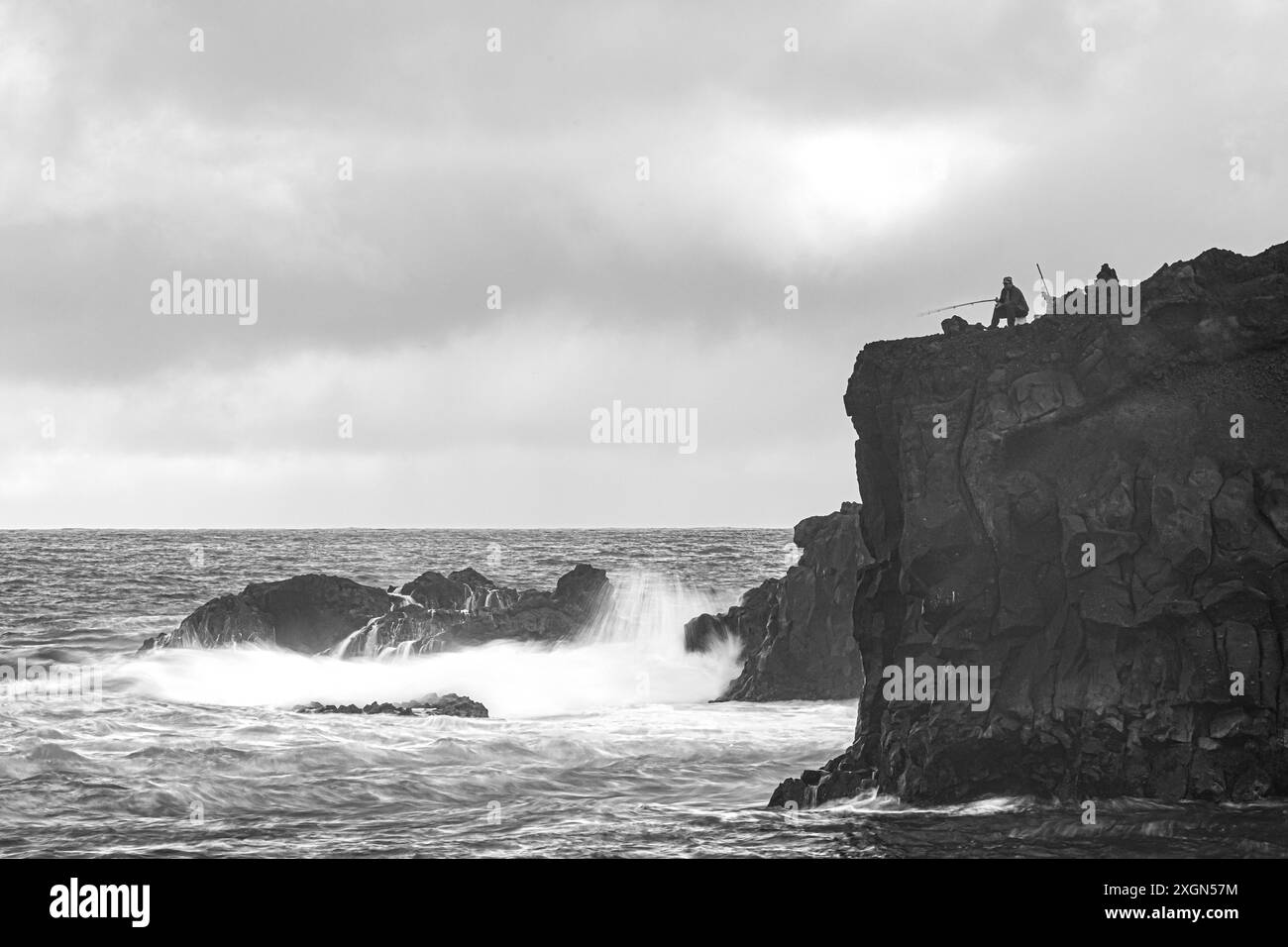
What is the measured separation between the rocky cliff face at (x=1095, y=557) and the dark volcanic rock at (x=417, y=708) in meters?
14.9

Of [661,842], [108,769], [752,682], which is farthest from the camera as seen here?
[752,682]

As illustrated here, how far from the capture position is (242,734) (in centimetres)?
3478

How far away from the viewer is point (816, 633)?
138ft

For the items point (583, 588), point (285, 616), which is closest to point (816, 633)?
point (583, 588)

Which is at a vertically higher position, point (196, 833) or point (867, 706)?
point (867, 706)

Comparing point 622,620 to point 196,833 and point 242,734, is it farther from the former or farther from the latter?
point 196,833

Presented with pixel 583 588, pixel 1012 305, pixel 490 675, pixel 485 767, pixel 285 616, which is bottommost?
pixel 485 767

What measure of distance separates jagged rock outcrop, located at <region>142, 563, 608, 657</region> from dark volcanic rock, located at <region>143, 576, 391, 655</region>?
4cm

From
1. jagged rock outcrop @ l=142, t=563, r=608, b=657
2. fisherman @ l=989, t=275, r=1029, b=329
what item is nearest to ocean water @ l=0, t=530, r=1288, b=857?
jagged rock outcrop @ l=142, t=563, r=608, b=657

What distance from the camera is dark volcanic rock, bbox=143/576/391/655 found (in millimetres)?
51125

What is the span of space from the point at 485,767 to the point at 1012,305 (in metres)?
15.0

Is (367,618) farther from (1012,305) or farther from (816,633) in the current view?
(1012,305)
